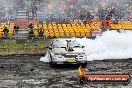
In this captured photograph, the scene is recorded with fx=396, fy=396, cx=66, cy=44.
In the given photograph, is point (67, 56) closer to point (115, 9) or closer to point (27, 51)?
point (27, 51)

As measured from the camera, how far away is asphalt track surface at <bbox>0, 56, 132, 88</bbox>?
49.5 feet

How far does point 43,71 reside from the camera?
62.5 ft

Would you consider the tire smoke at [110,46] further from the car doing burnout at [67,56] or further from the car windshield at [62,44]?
the car doing burnout at [67,56]

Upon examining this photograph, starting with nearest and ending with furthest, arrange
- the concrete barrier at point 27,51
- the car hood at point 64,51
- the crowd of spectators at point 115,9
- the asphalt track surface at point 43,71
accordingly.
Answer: the asphalt track surface at point 43,71
the car hood at point 64,51
the concrete barrier at point 27,51
the crowd of spectators at point 115,9

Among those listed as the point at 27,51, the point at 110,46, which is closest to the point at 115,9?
the point at 110,46

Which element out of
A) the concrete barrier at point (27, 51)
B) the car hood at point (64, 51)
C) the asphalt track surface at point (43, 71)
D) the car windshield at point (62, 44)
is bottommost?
the concrete barrier at point (27, 51)

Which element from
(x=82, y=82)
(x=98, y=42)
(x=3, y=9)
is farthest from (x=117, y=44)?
(x=3, y=9)

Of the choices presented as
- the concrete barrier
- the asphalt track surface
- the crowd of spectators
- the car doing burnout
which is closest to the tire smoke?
the asphalt track surface

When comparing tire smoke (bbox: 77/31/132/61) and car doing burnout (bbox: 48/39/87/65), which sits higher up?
Result: car doing burnout (bbox: 48/39/87/65)

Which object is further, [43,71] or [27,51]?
[27,51]

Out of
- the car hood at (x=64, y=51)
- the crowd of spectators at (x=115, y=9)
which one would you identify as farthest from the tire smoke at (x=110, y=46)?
the crowd of spectators at (x=115, y=9)

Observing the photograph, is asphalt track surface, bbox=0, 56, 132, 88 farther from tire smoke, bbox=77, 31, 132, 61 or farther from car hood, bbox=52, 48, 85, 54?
tire smoke, bbox=77, 31, 132, 61

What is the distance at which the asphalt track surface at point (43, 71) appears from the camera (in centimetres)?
1508

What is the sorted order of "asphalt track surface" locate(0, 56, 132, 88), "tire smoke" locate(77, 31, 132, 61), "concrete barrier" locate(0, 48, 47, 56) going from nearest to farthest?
"asphalt track surface" locate(0, 56, 132, 88) < "tire smoke" locate(77, 31, 132, 61) < "concrete barrier" locate(0, 48, 47, 56)
